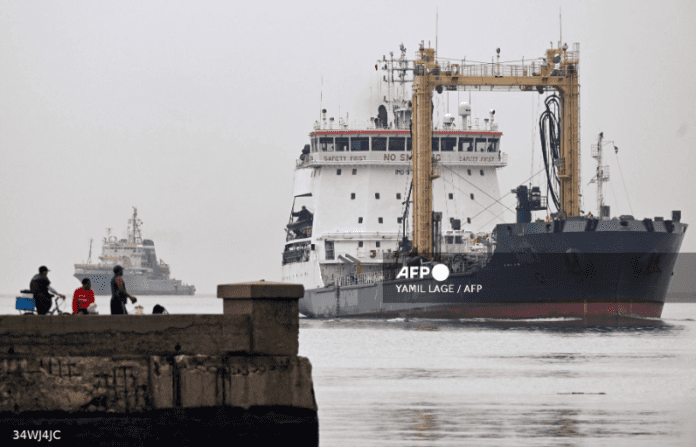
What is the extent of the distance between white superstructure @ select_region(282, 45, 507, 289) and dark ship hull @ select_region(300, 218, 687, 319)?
6.06 m

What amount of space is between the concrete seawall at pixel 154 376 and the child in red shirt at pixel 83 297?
5.49 feet

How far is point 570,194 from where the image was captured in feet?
141

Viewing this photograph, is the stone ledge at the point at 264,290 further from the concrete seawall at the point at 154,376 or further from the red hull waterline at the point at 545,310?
the red hull waterline at the point at 545,310

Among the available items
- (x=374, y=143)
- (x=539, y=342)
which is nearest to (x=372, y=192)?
(x=374, y=143)

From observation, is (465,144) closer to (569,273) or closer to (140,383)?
(569,273)

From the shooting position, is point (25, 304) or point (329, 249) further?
point (329, 249)

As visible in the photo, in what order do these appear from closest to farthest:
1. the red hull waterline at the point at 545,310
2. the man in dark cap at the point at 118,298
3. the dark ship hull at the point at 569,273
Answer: the man in dark cap at the point at 118,298 < the dark ship hull at the point at 569,273 < the red hull waterline at the point at 545,310

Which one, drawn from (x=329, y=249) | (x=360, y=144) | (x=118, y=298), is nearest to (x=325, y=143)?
(x=360, y=144)

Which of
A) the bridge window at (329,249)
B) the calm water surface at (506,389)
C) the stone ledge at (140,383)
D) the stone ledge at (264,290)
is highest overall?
the bridge window at (329,249)

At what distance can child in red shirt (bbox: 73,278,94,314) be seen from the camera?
1151 cm

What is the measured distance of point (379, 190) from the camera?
160 ft

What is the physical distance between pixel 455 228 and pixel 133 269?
113807 mm

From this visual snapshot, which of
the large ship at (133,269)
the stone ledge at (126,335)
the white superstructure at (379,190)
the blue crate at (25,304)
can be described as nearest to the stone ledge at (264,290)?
the stone ledge at (126,335)

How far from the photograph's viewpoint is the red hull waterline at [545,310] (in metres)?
38.2
